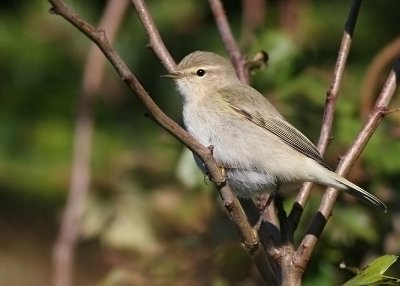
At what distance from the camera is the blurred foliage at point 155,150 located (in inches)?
182

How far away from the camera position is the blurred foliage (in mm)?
4613

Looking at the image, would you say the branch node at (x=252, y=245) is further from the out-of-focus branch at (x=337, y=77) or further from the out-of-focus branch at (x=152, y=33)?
the out-of-focus branch at (x=152, y=33)

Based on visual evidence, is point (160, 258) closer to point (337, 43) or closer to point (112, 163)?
point (112, 163)

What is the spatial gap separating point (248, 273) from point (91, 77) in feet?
3.96

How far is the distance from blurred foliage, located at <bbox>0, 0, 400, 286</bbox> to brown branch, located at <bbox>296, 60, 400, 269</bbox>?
0.81m

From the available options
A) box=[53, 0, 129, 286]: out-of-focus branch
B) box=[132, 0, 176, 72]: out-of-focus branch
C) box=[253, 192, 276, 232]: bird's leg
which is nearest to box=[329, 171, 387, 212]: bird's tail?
box=[253, 192, 276, 232]: bird's leg

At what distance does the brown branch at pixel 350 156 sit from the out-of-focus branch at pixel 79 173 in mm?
1392

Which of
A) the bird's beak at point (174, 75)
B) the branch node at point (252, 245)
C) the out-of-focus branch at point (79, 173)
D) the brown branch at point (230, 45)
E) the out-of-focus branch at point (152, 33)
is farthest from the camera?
Answer: the out-of-focus branch at point (79, 173)

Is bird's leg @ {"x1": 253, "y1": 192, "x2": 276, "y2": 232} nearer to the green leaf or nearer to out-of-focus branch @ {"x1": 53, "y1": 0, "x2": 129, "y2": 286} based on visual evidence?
the green leaf

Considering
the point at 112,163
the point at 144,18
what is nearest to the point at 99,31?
the point at 144,18

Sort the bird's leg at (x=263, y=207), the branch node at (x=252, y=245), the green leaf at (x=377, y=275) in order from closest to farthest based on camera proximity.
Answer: the green leaf at (x=377, y=275) < the branch node at (x=252, y=245) < the bird's leg at (x=263, y=207)

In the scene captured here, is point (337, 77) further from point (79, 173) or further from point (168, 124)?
point (79, 173)

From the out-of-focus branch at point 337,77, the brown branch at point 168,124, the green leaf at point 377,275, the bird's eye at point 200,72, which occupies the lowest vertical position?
the green leaf at point 377,275

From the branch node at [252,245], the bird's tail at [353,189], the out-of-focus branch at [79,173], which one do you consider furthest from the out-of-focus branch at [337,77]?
the out-of-focus branch at [79,173]
